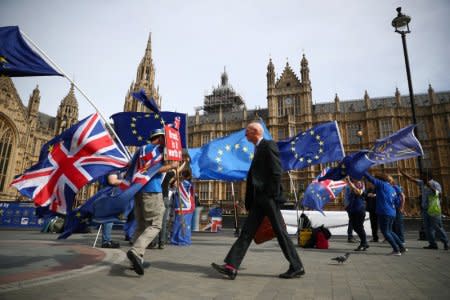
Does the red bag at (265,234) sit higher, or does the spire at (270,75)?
the spire at (270,75)

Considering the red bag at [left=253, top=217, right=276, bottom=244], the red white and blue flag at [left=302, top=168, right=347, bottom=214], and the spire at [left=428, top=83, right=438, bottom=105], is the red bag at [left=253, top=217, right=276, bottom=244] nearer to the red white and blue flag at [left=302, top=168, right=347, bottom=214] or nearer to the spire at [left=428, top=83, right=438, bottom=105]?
the red white and blue flag at [left=302, top=168, right=347, bottom=214]

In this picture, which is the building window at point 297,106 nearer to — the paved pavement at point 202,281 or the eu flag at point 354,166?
the eu flag at point 354,166

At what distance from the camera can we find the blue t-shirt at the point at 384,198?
5.95 meters

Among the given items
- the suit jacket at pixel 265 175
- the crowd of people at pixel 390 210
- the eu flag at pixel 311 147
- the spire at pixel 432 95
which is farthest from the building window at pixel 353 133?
the suit jacket at pixel 265 175

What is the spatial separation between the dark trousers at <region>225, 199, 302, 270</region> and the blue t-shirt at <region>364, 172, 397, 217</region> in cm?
358

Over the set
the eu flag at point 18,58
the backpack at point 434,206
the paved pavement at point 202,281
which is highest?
the eu flag at point 18,58

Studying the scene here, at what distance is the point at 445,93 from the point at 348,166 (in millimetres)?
47350

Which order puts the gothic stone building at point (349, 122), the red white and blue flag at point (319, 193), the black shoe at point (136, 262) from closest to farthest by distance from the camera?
the black shoe at point (136, 262) → the red white and blue flag at point (319, 193) → the gothic stone building at point (349, 122)

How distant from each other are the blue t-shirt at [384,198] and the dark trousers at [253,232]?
3583mm

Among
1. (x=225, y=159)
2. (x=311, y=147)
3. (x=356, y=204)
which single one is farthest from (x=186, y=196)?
(x=356, y=204)

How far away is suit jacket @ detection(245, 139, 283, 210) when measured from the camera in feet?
11.5

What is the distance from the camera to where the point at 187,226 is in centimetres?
805

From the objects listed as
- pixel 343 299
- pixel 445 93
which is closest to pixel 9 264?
pixel 343 299

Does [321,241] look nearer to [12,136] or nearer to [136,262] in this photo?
[136,262]
